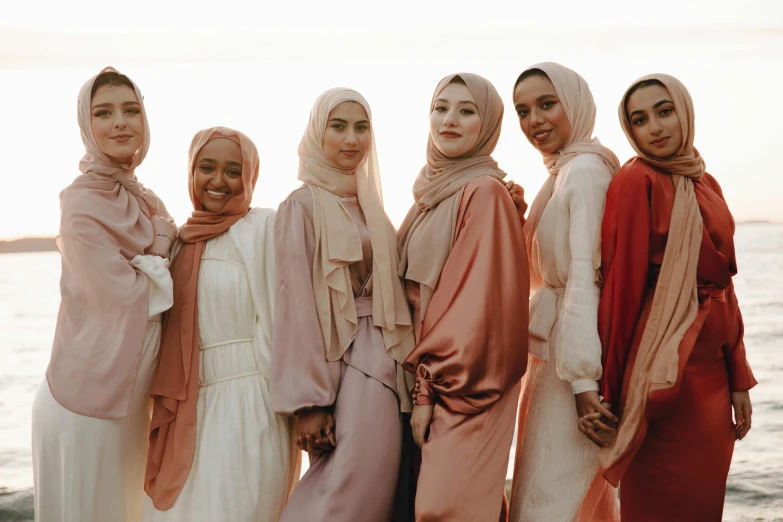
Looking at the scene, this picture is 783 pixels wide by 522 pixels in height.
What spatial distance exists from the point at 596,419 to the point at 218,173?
1.76 meters

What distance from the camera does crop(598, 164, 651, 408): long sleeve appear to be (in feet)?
9.75

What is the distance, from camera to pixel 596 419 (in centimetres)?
298

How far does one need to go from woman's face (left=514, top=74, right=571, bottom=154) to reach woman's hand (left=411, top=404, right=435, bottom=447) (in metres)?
1.18

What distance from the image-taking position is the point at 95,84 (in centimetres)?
342

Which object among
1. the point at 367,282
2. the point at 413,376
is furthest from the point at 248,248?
the point at 413,376

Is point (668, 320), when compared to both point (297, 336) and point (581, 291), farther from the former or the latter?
point (297, 336)

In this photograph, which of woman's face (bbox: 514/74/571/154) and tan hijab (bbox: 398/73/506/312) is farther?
woman's face (bbox: 514/74/571/154)

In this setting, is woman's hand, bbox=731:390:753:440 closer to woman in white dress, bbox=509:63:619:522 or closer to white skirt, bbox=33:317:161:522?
woman in white dress, bbox=509:63:619:522

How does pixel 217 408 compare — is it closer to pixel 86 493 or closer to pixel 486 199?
pixel 86 493

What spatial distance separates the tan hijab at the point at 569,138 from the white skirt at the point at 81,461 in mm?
1632

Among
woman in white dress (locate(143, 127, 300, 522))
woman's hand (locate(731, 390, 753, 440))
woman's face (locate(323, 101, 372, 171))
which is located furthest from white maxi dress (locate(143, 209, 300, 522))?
woman's hand (locate(731, 390, 753, 440))

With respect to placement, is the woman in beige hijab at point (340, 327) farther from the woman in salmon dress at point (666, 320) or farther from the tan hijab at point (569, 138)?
the woman in salmon dress at point (666, 320)

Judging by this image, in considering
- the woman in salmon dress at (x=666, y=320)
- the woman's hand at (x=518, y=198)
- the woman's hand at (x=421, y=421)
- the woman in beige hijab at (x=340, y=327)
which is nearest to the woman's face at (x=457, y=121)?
the woman's hand at (x=518, y=198)

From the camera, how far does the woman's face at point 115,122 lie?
11.1ft
